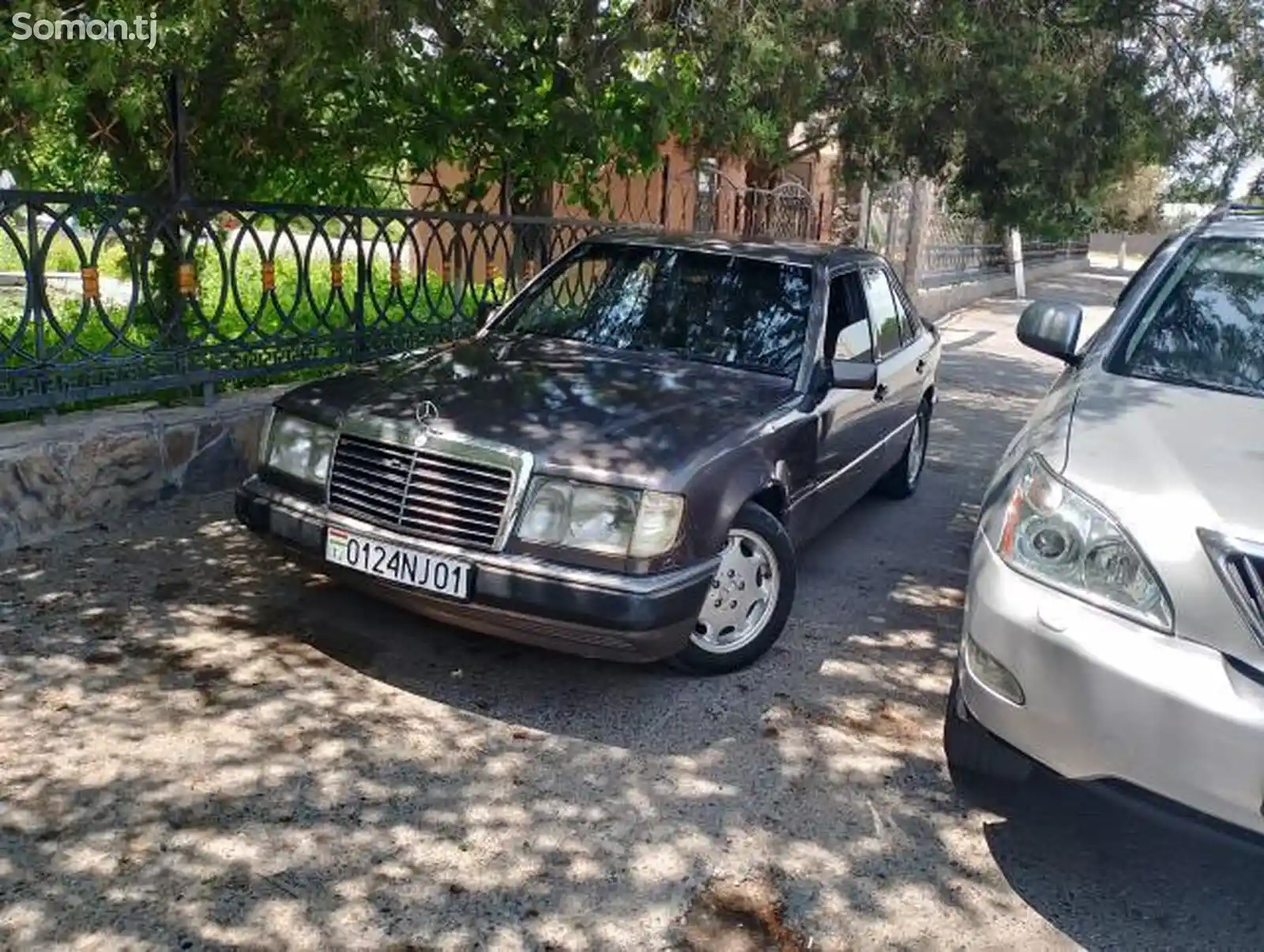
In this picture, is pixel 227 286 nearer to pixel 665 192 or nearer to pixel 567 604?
pixel 567 604

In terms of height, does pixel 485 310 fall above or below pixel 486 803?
above

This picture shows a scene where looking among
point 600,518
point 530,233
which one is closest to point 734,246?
point 600,518

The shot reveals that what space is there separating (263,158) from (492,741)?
13.9ft

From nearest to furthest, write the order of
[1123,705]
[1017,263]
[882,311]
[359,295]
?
[1123,705] < [882,311] < [359,295] < [1017,263]

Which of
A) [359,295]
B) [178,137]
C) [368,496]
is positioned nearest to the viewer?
[368,496]

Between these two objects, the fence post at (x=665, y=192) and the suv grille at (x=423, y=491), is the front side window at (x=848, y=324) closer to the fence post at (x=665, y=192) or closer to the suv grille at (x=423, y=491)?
the suv grille at (x=423, y=491)

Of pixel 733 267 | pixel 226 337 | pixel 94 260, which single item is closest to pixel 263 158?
pixel 226 337

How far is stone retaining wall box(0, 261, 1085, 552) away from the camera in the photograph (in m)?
4.71

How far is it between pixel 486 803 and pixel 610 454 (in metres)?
1.16

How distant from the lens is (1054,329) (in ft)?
13.7

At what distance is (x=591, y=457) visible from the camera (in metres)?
3.52

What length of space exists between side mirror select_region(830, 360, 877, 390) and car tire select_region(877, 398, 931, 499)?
1.97m

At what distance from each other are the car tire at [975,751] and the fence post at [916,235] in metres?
14.0

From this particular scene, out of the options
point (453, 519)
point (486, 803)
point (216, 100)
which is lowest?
point (486, 803)
